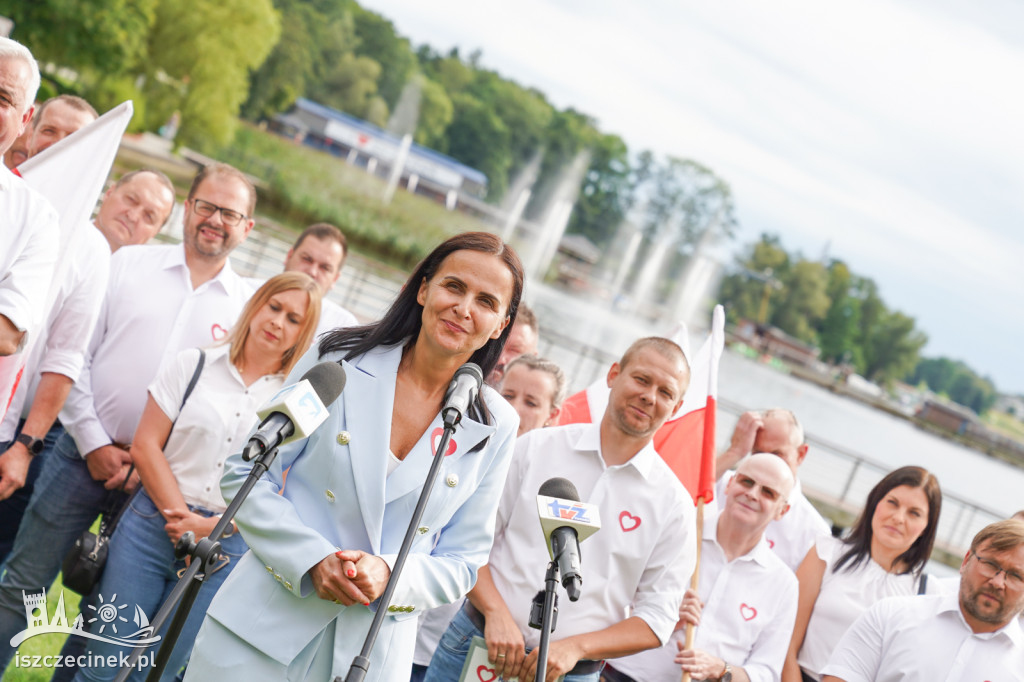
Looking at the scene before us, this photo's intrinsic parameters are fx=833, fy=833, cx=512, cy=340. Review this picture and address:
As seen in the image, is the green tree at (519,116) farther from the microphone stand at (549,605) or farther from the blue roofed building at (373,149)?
the microphone stand at (549,605)

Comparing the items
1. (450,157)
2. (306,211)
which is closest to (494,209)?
(450,157)

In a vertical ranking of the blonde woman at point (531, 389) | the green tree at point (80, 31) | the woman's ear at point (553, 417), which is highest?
the green tree at point (80, 31)

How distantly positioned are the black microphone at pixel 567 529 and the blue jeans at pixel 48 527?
8.65ft

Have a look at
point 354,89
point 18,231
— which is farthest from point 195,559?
point 354,89

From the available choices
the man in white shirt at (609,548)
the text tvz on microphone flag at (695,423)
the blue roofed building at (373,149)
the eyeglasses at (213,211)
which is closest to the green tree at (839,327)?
the blue roofed building at (373,149)

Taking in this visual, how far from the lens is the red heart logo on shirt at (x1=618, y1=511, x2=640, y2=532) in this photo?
3.49 m

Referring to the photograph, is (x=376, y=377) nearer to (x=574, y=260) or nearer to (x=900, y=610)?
(x=900, y=610)

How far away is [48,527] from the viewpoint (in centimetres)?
396

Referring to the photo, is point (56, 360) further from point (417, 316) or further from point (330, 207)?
point (330, 207)

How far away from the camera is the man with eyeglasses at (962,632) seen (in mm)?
3943

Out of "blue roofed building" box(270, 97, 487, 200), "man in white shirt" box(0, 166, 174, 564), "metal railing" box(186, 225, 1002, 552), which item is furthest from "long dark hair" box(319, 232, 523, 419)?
"blue roofed building" box(270, 97, 487, 200)

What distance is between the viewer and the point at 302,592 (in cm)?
243

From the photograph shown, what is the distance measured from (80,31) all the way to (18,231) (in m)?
30.1

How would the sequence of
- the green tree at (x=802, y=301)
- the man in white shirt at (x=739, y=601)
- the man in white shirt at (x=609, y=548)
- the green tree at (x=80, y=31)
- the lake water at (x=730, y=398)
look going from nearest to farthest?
the man in white shirt at (x=609, y=548), the man in white shirt at (x=739, y=601), the lake water at (x=730, y=398), the green tree at (x=80, y=31), the green tree at (x=802, y=301)
